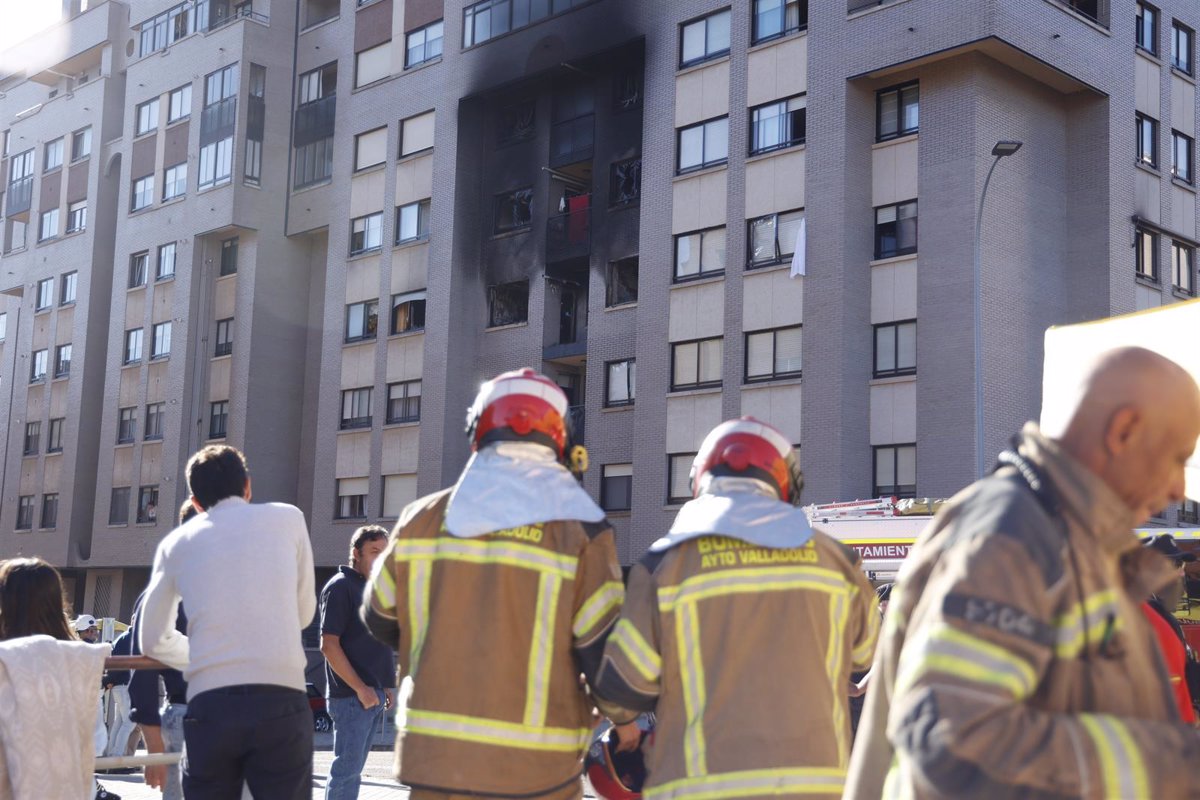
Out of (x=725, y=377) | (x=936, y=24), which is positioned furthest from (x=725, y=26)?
(x=725, y=377)

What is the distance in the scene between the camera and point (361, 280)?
43.6 m

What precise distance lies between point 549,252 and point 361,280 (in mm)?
7550

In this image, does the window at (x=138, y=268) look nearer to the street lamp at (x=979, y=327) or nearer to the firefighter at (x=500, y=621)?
the street lamp at (x=979, y=327)

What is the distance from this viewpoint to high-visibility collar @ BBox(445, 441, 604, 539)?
4727mm

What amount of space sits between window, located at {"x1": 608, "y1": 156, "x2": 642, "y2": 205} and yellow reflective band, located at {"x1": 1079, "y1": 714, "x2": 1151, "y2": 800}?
34.9 m

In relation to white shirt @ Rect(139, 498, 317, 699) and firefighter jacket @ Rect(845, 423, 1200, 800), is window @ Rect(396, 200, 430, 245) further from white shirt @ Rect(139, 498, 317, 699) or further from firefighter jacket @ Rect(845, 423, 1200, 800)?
firefighter jacket @ Rect(845, 423, 1200, 800)

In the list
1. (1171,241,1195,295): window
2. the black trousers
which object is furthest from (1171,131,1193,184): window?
the black trousers

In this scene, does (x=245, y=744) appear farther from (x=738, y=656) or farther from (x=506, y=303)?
(x=506, y=303)

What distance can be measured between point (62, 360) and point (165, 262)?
8.01 meters

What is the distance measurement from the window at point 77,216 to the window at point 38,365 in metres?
4.59

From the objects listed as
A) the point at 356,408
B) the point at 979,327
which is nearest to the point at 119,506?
the point at 356,408

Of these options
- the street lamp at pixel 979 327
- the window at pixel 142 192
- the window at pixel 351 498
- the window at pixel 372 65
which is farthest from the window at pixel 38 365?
the street lamp at pixel 979 327

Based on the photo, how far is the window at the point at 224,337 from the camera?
156 ft

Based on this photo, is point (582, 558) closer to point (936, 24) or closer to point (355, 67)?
point (936, 24)
